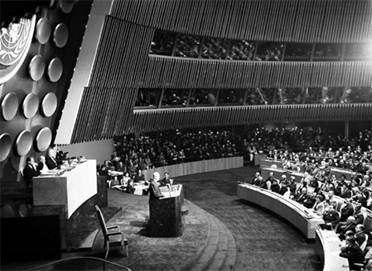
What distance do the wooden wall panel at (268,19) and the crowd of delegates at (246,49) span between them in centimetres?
51

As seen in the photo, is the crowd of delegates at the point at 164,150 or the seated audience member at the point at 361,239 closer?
the seated audience member at the point at 361,239

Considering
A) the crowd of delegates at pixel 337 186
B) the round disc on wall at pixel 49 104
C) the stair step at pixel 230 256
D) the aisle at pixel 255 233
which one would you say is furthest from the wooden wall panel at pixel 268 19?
the stair step at pixel 230 256

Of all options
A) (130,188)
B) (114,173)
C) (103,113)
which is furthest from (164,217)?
(114,173)

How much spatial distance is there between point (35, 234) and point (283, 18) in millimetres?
16582

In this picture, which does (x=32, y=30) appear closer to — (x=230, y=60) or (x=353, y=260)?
(x=353, y=260)

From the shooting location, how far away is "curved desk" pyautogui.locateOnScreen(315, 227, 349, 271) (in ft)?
27.1

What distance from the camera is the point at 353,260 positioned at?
850 centimetres

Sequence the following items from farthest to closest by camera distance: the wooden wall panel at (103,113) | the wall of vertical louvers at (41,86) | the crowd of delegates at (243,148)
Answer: the crowd of delegates at (243,148) < the wooden wall panel at (103,113) < the wall of vertical louvers at (41,86)

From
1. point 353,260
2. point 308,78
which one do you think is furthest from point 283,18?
point 353,260

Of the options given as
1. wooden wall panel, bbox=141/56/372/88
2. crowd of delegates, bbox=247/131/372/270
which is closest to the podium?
crowd of delegates, bbox=247/131/372/270

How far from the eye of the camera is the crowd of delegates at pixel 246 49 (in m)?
19.4

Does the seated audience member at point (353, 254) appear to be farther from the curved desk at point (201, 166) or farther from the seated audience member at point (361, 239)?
the curved desk at point (201, 166)

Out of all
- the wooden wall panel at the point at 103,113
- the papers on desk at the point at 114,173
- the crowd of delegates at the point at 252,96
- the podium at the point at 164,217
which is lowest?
the papers on desk at the point at 114,173

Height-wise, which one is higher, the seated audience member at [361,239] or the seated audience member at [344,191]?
the seated audience member at [344,191]
